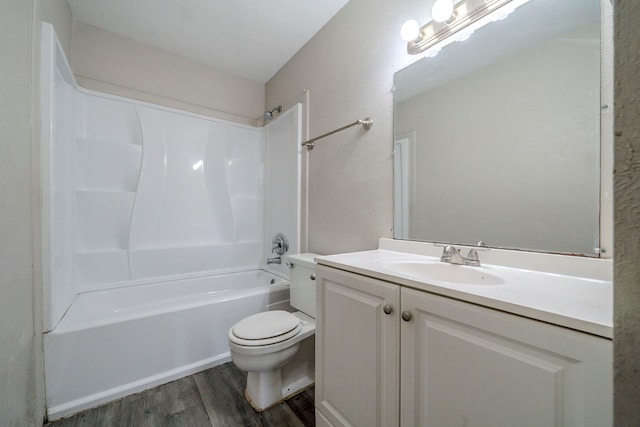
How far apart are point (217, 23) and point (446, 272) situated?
2258 mm

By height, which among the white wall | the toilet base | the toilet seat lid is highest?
the white wall

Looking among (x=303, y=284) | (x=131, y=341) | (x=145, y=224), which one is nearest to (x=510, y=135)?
(x=303, y=284)

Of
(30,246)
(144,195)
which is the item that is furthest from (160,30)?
(30,246)

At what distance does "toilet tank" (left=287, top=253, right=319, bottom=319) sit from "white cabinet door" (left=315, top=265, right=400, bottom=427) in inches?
17.7

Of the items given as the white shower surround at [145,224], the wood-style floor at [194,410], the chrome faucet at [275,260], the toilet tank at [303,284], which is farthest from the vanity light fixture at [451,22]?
the wood-style floor at [194,410]

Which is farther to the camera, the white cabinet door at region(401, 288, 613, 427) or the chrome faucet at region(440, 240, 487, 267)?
the chrome faucet at region(440, 240, 487, 267)

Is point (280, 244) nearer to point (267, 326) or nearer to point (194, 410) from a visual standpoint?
point (267, 326)

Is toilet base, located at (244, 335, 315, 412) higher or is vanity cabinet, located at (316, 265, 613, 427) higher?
vanity cabinet, located at (316, 265, 613, 427)

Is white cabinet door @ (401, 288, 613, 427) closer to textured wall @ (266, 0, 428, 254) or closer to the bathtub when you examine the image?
textured wall @ (266, 0, 428, 254)

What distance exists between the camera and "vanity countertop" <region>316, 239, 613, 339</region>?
486 mm

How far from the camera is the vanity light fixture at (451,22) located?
97 cm

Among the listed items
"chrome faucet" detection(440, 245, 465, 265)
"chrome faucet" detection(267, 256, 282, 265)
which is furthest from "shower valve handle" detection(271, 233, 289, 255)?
"chrome faucet" detection(440, 245, 465, 265)

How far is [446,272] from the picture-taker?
39.4 inches

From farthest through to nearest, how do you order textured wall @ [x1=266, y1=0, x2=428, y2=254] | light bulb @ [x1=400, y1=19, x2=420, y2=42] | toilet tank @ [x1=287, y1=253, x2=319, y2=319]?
toilet tank @ [x1=287, y1=253, x2=319, y2=319] → textured wall @ [x1=266, y1=0, x2=428, y2=254] → light bulb @ [x1=400, y1=19, x2=420, y2=42]
